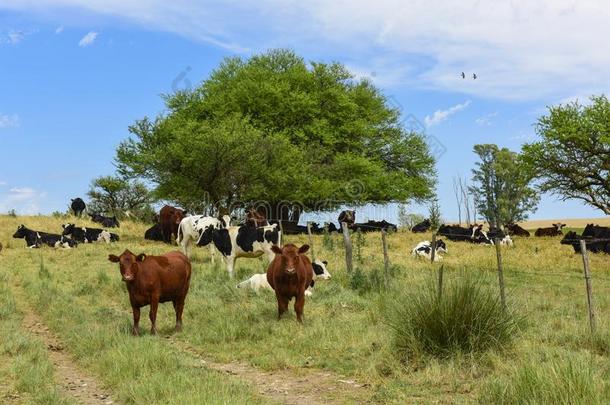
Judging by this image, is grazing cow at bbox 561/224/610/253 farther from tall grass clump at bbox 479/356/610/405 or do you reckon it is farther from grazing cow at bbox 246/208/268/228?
tall grass clump at bbox 479/356/610/405

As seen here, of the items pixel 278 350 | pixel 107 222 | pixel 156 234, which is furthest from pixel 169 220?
pixel 278 350

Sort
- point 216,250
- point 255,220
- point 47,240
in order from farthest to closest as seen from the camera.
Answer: point 47,240 → point 255,220 → point 216,250

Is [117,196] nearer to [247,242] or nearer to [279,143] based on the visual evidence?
[279,143]

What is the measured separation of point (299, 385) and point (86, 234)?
25.5 m

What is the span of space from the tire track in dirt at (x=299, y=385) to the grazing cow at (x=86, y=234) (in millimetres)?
23419

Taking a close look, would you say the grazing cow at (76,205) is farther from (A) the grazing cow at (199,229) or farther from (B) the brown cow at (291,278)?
(B) the brown cow at (291,278)

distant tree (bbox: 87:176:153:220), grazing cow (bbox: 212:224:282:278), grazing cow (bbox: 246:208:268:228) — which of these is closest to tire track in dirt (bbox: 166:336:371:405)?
grazing cow (bbox: 212:224:282:278)

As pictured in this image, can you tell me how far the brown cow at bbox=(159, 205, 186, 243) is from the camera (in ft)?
101

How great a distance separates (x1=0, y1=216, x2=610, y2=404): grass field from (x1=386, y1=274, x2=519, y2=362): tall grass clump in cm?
23

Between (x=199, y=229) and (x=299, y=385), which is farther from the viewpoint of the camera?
(x=199, y=229)

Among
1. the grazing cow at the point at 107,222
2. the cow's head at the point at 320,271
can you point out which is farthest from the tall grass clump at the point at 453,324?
the grazing cow at the point at 107,222

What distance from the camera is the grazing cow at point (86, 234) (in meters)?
31.5

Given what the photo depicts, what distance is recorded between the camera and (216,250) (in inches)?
951

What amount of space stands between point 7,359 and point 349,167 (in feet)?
111
